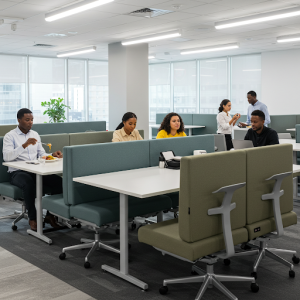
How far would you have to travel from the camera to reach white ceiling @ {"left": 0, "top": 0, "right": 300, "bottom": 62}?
18.8 ft

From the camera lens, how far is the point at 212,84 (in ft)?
39.9

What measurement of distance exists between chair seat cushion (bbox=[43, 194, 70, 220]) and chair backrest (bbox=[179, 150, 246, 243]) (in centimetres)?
125

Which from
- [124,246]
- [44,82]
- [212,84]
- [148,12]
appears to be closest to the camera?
[124,246]

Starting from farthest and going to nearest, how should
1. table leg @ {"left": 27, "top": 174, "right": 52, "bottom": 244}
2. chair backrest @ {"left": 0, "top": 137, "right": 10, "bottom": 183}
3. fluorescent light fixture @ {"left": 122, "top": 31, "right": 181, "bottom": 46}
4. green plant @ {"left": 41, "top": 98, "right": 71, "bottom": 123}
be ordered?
1. green plant @ {"left": 41, "top": 98, "right": 71, "bottom": 123}
2. fluorescent light fixture @ {"left": 122, "top": 31, "right": 181, "bottom": 46}
3. chair backrest @ {"left": 0, "top": 137, "right": 10, "bottom": 183}
4. table leg @ {"left": 27, "top": 174, "right": 52, "bottom": 244}

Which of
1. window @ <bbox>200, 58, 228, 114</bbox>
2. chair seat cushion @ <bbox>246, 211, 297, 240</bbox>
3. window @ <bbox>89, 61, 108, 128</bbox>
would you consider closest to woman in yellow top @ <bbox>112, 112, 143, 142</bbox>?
chair seat cushion @ <bbox>246, 211, 297, 240</bbox>

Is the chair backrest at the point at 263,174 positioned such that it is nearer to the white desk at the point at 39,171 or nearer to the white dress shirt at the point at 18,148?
the white desk at the point at 39,171

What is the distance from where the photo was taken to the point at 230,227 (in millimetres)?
2537

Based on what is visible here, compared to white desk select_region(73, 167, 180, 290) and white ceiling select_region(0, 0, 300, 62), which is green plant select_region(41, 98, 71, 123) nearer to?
white ceiling select_region(0, 0, 300, 62)

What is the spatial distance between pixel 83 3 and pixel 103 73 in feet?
25.2

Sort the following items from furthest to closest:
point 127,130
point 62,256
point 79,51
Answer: point 79,51, point 127,130, point 62,256

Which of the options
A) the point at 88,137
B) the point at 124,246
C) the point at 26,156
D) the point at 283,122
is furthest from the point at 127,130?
the point at 283,122

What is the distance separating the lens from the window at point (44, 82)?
1159cm

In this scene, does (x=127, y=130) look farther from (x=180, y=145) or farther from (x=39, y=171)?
(x=39, y=171)

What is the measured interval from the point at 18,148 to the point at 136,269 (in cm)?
185
